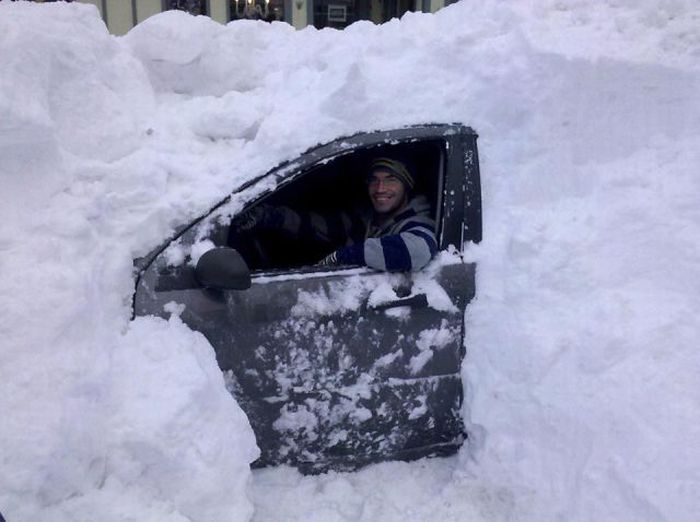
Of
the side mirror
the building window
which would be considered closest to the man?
the side mirror

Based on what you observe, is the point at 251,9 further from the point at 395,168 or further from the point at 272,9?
the point at 395,168

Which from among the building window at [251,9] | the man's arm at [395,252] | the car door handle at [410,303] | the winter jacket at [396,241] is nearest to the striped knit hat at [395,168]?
the winter jacket at [396,241]

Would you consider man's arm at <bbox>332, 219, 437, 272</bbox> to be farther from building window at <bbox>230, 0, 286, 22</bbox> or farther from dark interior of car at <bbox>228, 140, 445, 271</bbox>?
building window at <bbox>230, 0, 286, 22</bbox>

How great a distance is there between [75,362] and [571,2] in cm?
350

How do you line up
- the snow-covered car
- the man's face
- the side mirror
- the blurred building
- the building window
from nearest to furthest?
the side mirror, the snow-covered car, the man's face, the blurred building, the building window

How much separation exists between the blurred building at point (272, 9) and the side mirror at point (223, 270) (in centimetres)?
1029

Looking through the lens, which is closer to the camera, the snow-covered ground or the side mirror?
the snow-covered ground

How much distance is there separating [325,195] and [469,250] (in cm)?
149

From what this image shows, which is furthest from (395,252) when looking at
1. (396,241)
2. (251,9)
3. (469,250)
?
(251,9)

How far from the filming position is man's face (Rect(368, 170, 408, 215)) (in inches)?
140

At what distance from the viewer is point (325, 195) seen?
421 cm

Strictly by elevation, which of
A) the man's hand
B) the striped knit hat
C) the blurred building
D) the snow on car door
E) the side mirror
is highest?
the blurred building

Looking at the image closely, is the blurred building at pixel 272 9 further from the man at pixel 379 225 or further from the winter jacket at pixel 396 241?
the winter jacket at pixel 396 241

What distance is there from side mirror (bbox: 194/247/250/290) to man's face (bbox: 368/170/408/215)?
1321 millimetres
